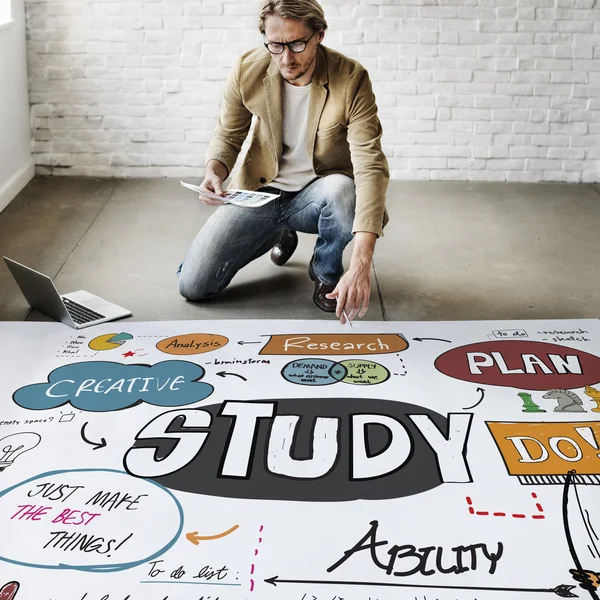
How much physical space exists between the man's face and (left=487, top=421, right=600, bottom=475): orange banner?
1143mm

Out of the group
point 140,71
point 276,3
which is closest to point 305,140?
point 276,3

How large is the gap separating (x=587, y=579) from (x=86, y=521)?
877 mm

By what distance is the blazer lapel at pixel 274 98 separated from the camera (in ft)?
8.16

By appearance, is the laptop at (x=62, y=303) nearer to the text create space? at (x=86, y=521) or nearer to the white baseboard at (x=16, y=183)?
the text create space? at (x=86, y=521)

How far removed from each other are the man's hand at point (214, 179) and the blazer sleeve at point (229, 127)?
0.07 ft

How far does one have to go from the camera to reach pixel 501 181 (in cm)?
427

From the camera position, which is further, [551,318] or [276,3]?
[551,318]

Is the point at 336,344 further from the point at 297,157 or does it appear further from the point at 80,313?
the point at 80,313

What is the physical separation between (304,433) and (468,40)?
2.86 meters

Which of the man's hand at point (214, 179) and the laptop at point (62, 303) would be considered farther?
the man's hand at point (214, 179)

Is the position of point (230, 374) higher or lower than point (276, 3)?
lower

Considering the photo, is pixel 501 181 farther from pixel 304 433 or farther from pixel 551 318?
pixel 304 433

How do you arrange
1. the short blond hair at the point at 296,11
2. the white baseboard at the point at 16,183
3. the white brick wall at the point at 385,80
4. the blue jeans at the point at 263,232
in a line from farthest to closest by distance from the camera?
the white brick wall at the point at 385,80, the white baseboard at the point at 16,183, the blue jeans at the point at 263,232, the short blond hair at the point at 296,11

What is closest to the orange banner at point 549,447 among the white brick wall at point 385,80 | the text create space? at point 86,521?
the text create space? at point 86,521
